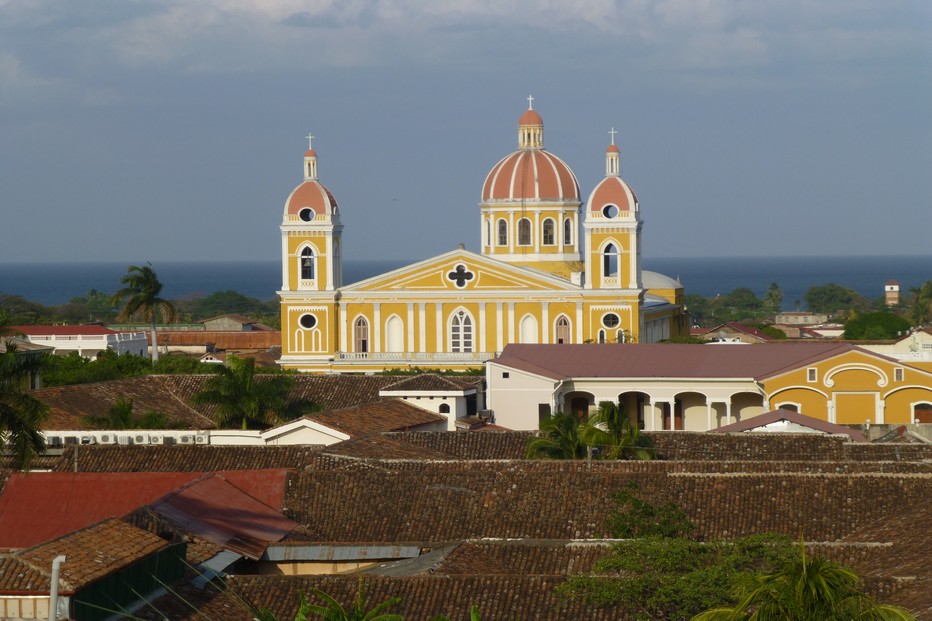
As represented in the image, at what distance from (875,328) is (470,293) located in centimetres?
2134

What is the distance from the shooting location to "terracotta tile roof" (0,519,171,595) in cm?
1808

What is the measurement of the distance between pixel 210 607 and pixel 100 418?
72.7ft

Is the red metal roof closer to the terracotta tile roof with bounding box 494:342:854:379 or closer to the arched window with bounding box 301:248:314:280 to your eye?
the terracotta tile roof with bounding box 494:342:854:379

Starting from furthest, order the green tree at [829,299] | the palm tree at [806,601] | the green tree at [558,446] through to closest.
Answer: the green tree at [829,299] → the green tree at [558,446] → the palm tree at [806,601]

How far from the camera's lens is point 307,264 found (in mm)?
65000

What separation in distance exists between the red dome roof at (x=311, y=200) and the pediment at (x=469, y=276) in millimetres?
3229

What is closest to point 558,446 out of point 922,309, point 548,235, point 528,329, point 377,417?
point 377,417

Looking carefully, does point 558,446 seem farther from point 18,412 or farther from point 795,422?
point 18,412

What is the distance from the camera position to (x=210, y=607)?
20.1 meters

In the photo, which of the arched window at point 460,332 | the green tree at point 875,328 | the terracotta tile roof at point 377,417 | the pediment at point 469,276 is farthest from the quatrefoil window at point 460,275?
the green tree at point 875,328

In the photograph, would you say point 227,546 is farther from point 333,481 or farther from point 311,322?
point 311,322

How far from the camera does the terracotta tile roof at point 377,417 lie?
3875 centimetres

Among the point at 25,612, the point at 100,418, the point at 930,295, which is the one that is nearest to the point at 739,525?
the point at 25,612

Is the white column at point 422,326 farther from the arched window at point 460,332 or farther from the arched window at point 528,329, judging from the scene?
the arched window at point 528,329
